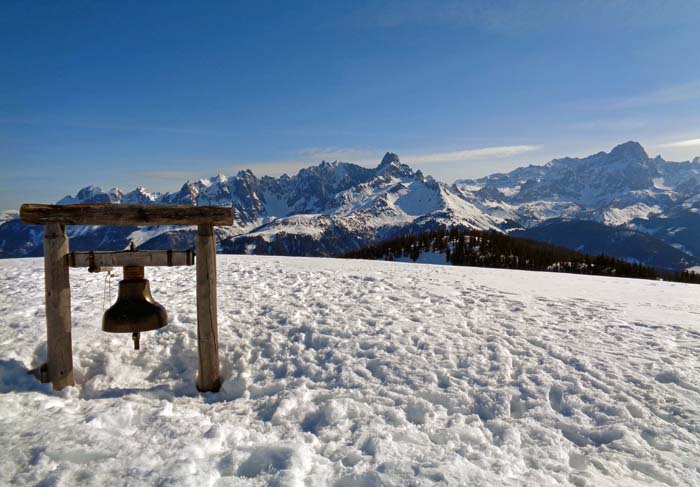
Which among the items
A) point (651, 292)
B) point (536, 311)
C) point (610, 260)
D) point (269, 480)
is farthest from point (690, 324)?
point (610, 260)

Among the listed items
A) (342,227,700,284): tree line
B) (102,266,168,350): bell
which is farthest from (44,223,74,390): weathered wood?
(342,227,700,284): tree line

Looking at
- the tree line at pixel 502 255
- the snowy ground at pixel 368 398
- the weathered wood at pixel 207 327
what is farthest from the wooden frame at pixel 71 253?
the tree line at pixel 502 255

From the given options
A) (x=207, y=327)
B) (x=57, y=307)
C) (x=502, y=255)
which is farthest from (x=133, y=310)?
(x=502, y=255)

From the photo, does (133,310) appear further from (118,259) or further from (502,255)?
(502,255)

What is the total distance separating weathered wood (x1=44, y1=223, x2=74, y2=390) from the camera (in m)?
6.37

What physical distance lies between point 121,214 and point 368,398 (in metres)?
5.01

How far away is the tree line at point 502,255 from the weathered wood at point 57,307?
283 ft

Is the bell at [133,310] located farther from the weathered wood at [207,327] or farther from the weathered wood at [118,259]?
the weathered wood at [207,327]

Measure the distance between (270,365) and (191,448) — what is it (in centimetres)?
297

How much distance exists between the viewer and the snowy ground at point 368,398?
454 centimetres

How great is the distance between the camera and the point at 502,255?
313 feet

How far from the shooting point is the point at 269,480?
429 centimetres

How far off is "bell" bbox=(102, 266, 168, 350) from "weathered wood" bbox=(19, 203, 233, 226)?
0.88m

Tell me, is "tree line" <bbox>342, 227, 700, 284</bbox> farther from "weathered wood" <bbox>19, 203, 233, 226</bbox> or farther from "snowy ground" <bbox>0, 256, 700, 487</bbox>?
"weathered wood" <bbox>19, 203, 233, 226</bbox>
